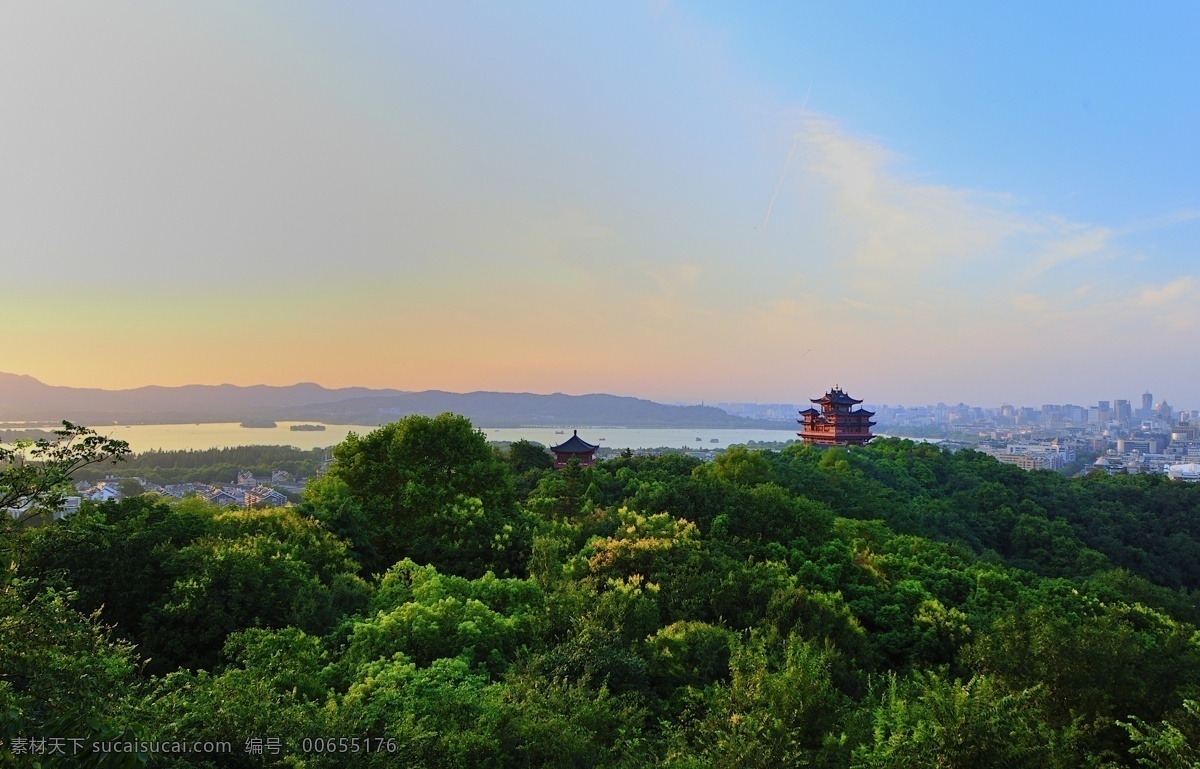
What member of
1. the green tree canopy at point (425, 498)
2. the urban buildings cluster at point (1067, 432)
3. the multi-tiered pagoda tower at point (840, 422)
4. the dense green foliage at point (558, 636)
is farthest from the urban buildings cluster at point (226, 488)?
the urban buildings cluster at point (1067, 432)

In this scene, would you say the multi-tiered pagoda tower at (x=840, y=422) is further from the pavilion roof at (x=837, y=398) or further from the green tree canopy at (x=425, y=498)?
the green tree canopy at (x=425, y=498)

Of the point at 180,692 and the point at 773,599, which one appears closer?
the point at 180,692

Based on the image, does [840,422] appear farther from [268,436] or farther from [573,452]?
[268,436]

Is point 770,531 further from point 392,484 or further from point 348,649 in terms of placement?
point 348,649

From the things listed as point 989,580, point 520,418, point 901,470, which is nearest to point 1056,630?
point 989,580

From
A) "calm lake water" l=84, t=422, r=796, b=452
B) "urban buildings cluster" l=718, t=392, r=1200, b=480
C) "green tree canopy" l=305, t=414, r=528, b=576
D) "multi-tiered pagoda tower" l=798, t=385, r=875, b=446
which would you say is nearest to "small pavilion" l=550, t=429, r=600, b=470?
"green tree canopy" l=305, t=414, r=528, b=576

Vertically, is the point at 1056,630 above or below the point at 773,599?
above
